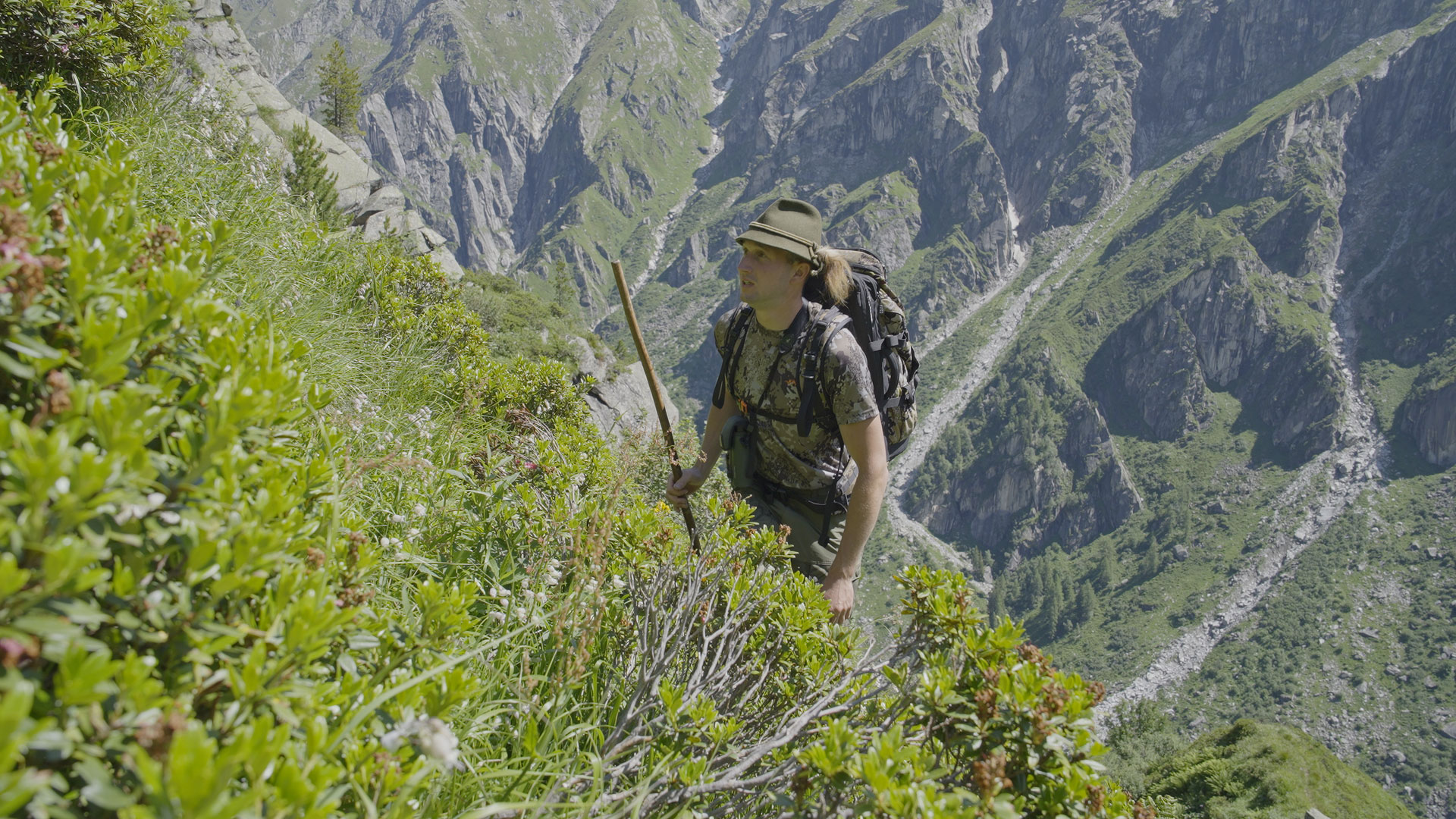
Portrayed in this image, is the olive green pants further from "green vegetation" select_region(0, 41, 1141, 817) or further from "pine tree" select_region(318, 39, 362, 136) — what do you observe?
"pine tree" select_region(318, 39, 362, 136)

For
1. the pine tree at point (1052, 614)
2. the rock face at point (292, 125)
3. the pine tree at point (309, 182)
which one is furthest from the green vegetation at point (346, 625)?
the pine tree at point (1052, 614)

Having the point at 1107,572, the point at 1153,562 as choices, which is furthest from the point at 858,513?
the point at 1107,572

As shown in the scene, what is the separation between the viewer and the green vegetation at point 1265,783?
29.7 feet

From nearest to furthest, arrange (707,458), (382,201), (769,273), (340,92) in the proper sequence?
(769,273), (707,458), (382,201), (340,92)

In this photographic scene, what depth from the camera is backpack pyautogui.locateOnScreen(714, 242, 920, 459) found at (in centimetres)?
448

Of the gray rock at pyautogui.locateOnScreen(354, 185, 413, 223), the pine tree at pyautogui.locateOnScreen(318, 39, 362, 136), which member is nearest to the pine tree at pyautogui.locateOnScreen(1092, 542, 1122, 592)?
the pine tree at pyautogui.locateOnScreen(318, 39, 362, 136)

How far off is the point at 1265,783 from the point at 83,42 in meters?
14.5

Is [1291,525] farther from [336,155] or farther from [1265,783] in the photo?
[336,155]

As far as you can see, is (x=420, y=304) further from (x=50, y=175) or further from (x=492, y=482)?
(x=50, y=175)

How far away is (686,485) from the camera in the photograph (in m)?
4.87

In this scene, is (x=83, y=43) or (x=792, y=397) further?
(x=83, y=43)

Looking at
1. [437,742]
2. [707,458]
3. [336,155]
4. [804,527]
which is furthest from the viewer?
[336,155]

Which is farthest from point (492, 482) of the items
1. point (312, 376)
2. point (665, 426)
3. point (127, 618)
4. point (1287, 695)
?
point (1287, 695)

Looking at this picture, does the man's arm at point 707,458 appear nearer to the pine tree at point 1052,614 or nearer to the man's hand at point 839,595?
the man's hand at point 839,595
